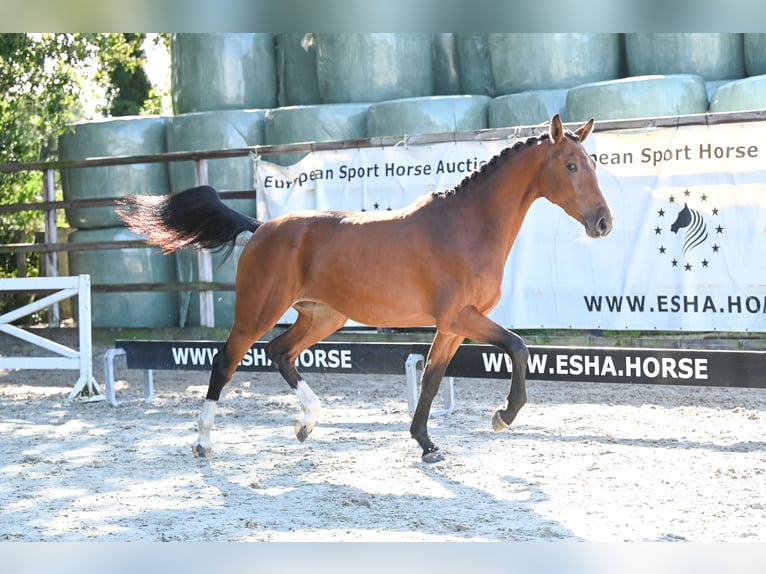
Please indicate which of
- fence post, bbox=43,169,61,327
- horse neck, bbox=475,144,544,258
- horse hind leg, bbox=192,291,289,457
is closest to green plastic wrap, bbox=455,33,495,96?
fence post, bbox=43,169,61,327

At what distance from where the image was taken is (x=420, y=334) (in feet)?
28.6

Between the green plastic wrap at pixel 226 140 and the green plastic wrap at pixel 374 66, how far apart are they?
2.70ft

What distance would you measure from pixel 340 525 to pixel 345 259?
6.04 ft

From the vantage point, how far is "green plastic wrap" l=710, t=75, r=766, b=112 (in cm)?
767

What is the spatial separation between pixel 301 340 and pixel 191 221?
1.03 metres

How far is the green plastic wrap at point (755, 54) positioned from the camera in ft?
27.3

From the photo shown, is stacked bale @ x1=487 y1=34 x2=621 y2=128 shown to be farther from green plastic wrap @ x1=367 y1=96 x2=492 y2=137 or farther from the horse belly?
the horse belly

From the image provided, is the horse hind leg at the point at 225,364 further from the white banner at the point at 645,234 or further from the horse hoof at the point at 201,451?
the white banner at the point at 645,234

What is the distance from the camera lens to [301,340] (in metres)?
5.98

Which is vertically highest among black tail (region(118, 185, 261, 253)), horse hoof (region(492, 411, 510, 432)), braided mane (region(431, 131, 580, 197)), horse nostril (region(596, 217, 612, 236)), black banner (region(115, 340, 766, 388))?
braided mane (region(431, 131, 580, 197))

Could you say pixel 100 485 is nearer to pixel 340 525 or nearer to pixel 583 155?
pixel 340 525

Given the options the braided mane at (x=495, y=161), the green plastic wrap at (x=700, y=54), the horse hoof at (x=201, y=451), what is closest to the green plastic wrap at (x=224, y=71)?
the green plastic wrap at (x=700, y=54)

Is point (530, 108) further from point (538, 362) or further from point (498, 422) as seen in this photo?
point (498, 422)

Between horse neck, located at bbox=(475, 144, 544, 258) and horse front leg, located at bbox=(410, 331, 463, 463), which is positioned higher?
horse neck, located at bbox=(475, 144, 544, 258)
